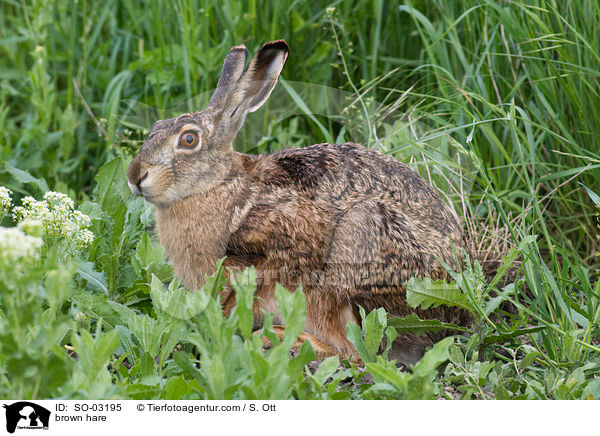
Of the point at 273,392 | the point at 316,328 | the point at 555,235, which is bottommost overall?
the point at 555,235

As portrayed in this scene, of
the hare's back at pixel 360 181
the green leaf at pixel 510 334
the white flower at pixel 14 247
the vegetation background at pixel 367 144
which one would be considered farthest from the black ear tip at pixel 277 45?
the green leaf at pixel 510 334

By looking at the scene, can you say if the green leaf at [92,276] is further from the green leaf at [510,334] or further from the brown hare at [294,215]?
the green leaf at [510,334]

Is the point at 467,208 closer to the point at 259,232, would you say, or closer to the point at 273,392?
the point at 259,232

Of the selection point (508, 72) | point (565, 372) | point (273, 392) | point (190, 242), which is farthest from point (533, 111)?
point (273, 392)

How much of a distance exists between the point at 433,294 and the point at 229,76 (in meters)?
1.35

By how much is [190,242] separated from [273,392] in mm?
1125

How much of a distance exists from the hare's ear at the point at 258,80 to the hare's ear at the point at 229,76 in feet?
0.11

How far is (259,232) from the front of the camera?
346 centimetres

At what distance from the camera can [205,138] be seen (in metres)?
3.49

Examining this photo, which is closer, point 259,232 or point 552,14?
point 259,232

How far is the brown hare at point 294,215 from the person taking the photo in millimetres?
3412

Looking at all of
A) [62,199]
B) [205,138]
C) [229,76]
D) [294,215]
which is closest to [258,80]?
[229,76]
